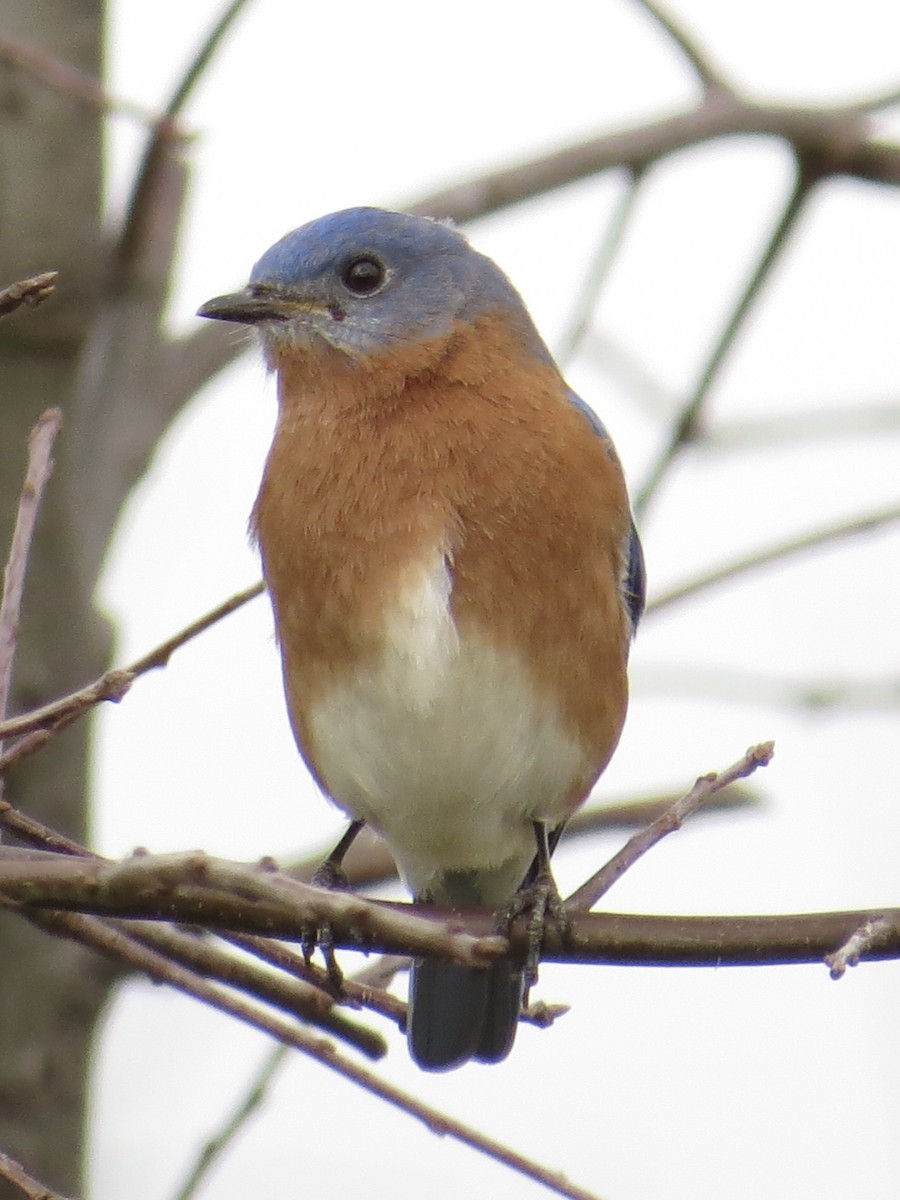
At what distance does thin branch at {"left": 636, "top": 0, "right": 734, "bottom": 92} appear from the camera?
228 inches

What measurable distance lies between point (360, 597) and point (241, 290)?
1.15 meters

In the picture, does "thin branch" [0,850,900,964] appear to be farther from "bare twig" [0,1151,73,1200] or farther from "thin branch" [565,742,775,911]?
"bare twig" [0,1151,73,1200]

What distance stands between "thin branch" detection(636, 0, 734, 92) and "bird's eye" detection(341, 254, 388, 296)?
1127 millimetres

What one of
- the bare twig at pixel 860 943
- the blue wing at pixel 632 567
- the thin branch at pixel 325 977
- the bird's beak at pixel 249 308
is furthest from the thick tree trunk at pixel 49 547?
the bare twig at pixel 860 943

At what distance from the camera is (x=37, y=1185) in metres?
2.92

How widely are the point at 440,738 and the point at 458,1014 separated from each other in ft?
3.10

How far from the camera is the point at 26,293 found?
264cm

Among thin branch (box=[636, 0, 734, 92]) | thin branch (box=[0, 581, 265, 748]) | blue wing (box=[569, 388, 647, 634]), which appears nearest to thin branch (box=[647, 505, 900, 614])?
blue wing (box=[569, 388, 647, 634])

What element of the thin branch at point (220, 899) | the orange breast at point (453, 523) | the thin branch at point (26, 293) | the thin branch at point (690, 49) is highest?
the thin branch at point (690, 49)

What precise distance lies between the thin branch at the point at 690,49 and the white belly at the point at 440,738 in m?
2.06

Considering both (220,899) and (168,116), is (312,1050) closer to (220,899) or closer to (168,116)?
(220,899)

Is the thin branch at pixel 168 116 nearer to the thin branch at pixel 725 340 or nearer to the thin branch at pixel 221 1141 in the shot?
the thin branch at pixel 725 340

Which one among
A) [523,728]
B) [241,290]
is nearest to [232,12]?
[241,290]

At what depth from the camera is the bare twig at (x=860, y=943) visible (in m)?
3.01
